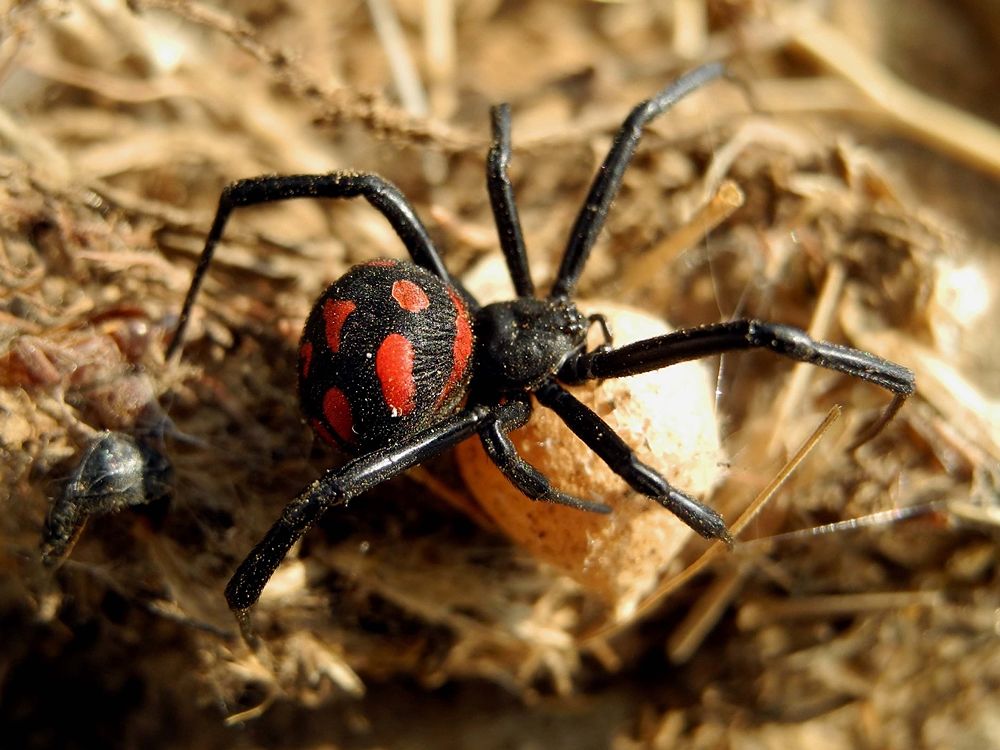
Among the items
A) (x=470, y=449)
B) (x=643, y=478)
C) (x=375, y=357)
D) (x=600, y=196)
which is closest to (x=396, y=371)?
(x=375, y=357)

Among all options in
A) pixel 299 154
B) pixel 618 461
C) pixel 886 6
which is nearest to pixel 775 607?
pixel 618 461

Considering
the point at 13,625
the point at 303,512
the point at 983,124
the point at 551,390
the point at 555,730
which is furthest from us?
the point at 983,124

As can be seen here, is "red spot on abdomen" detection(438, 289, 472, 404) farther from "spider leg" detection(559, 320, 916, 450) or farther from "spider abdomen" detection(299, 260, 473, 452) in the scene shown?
"spider leg" detection(559, 320, 916, 450)

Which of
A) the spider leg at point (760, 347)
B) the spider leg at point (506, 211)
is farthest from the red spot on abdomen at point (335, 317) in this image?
the spider leg at point (760, 347)

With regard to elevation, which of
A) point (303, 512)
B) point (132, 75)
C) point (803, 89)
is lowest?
point (303, 512)

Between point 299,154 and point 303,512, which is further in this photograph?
point 299,154

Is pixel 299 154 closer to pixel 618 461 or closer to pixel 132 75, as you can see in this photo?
pixel 132 75

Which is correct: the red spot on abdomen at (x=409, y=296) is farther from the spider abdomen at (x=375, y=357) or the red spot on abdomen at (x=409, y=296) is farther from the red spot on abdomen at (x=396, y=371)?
the red spot on abdomen at (x=396, y=371)

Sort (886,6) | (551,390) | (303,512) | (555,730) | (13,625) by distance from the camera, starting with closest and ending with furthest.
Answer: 1. (303,512)
2. (551,390)
3. (13,625)
4. (555,730)
5. (886,6)
